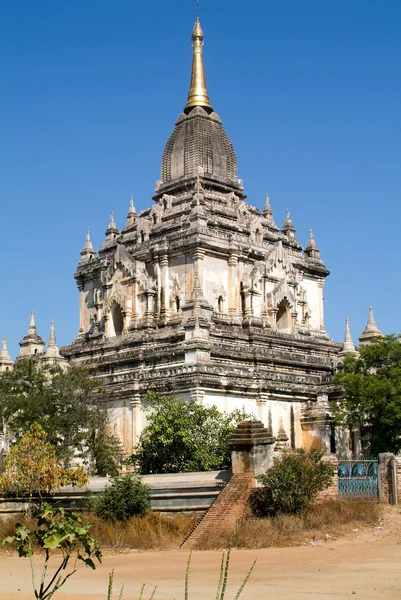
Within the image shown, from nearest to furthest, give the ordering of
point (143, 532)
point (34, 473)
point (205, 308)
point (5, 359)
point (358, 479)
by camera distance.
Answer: point (143, 532)
point (358, 479)
point (34, 473)
point (205, 308)
point (5, 359)

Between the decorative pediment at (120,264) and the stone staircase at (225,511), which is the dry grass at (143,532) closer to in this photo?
the stone staircase at (225,511)

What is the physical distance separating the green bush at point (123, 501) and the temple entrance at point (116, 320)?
23.0 m

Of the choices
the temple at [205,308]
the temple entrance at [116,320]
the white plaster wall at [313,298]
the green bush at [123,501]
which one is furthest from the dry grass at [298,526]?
the white plaster wall at [313,298]

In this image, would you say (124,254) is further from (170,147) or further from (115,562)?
(115,562)

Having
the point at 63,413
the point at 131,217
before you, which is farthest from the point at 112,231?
the point at 63,413

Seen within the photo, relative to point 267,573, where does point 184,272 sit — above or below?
above

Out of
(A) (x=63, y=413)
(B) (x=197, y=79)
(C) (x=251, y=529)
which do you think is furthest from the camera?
(B) (x=197, y=79)

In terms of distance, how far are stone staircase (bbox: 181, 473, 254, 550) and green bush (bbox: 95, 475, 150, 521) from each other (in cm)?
164

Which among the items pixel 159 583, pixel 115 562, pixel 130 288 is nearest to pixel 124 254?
pixel 130 288

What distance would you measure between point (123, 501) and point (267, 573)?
6.12 meters

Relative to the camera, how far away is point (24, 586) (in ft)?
48.7

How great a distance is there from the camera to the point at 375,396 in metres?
30.2

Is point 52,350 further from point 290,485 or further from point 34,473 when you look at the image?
point 290,485

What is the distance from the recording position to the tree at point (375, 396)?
1180 inches
